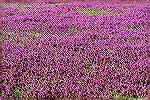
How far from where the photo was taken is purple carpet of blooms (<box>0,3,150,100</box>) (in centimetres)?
1021

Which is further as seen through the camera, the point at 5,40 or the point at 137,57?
the point at 5,40

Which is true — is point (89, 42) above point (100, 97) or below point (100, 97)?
above

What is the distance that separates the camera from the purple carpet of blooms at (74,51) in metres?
10.2

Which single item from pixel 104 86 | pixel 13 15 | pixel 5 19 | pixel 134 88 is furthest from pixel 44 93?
pixel 13 15

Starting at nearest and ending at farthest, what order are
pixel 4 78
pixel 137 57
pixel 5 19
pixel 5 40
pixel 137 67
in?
pixel 4 78 → pixel 137 67 → pixel 137 57 → pixel 5 40 → pixel 5 19

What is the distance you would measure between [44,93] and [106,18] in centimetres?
818

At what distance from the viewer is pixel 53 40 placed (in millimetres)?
14016

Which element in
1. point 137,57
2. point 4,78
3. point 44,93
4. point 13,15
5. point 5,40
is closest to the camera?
point 44,93

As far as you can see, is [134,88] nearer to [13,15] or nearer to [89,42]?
[89,42]

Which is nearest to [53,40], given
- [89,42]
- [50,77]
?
[89,42]

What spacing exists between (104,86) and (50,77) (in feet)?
5.53

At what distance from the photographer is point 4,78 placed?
10469 millimetres

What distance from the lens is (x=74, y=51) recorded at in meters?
13.0

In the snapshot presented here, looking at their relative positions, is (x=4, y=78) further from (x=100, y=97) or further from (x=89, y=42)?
(x=89, y=42)
